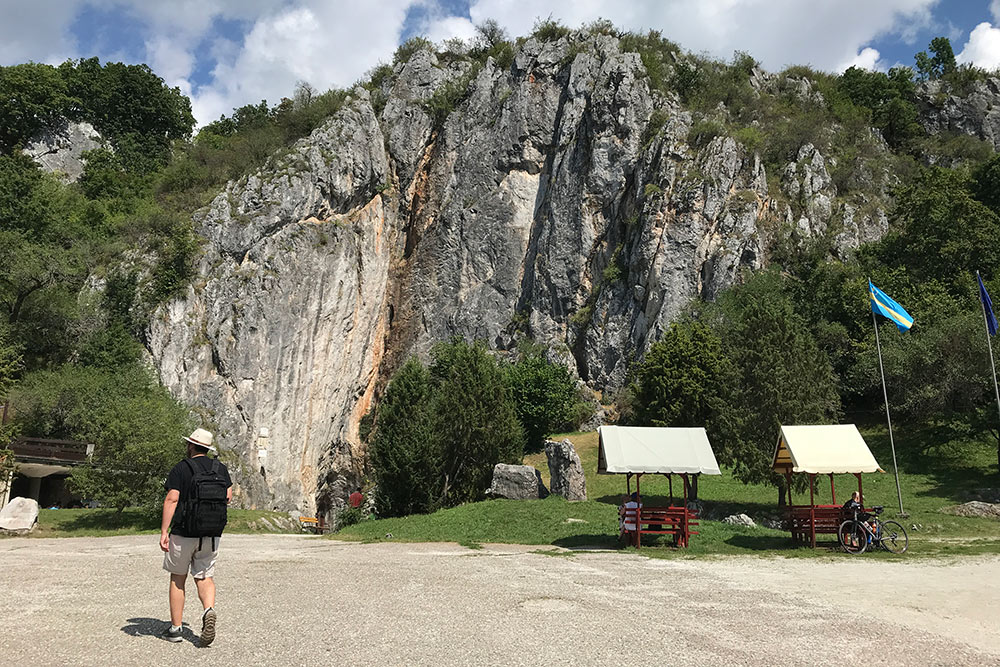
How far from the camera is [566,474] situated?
25578 mm

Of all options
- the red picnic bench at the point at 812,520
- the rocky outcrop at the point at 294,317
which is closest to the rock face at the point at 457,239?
the rocky outcrop at the point at 294,317

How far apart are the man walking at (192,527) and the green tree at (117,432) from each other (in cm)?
1868

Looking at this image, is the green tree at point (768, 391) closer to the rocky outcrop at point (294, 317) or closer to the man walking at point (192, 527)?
the man walking at point (192, 527)

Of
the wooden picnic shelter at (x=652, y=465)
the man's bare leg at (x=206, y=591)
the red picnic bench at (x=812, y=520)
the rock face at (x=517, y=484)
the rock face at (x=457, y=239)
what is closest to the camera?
the man's bare leg at (x=206, y=591)

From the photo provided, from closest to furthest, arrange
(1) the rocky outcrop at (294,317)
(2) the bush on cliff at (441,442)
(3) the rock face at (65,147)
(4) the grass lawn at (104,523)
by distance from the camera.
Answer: (4) the grass lawn at (104,523)
(2) the bush on cliff at (441,442)
(1) the rocky outcrop at (294,317)
(3) the rock face at (65,147)

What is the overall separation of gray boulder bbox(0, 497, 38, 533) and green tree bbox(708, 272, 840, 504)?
23.3 meters

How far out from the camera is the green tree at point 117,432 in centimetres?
2270

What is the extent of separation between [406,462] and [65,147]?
2027 inches

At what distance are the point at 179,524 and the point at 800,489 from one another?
69.1 ft

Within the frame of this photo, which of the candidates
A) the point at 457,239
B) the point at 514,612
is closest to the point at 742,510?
the point at 514,612

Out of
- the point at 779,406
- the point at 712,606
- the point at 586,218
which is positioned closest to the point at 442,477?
the point at 779,406

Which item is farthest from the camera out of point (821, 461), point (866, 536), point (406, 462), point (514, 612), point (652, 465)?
point (406, 462)

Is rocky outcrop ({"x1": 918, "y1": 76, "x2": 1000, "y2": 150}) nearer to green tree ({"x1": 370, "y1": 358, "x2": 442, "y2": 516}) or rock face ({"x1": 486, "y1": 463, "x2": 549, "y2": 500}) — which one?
rock face ({"x1": 486, "y1": 463, "x2": 549, "y2": 500})

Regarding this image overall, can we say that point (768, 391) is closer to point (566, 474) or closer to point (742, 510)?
point (742, 510)
